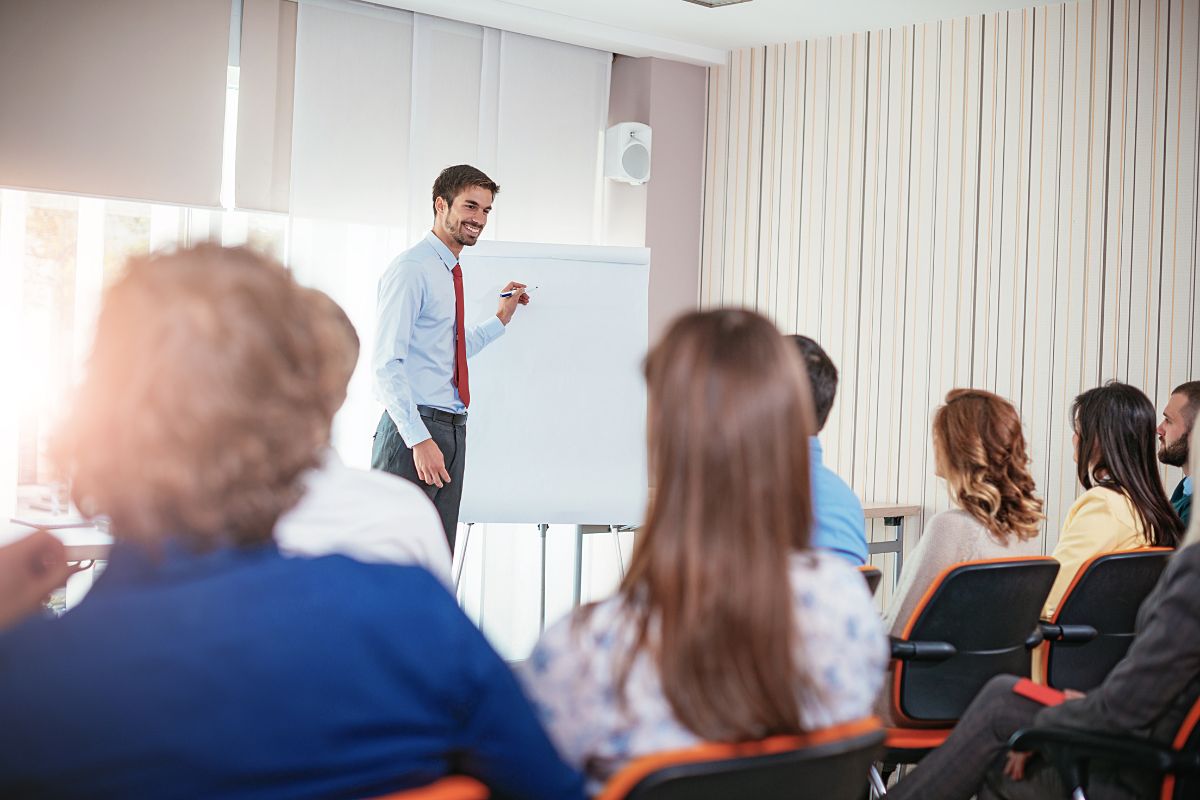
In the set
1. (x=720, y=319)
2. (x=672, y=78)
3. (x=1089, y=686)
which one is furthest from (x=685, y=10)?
(x=720, y=319)

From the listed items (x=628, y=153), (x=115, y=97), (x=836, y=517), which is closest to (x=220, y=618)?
(x=836, y=517)

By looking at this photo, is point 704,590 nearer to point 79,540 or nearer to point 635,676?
point 635,676

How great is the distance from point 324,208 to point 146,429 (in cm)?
389

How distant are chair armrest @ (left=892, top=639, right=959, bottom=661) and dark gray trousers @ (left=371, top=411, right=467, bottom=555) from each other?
6.57 ft

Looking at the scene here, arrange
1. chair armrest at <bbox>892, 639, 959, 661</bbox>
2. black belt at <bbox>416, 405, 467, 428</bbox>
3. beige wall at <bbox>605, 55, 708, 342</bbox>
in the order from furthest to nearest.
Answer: beige wall at <bbox>605, 55, 708, 342</bbox>
black belt at <bbox>416, 405, 467, 428</bbox>
chair armrest at <bbox>892, 639, 959, 661</bbox>

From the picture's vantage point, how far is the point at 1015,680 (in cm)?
223

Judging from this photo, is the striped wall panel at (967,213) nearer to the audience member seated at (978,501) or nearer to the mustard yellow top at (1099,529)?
the mustard yellow top at (1099,529)

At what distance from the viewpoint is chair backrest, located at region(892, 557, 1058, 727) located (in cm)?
229

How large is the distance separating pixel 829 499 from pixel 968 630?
431mm

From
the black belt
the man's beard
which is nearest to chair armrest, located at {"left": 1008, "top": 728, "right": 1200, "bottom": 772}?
the man's beard

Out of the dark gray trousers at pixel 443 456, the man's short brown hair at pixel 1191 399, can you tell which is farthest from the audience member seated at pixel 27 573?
the man's short brown hair at pixel 1191 399

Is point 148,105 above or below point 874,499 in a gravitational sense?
above

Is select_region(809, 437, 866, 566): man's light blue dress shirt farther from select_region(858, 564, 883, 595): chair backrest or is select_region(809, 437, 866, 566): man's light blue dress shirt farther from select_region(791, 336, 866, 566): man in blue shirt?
select_region(858, 564, 883, 595): chair backrest

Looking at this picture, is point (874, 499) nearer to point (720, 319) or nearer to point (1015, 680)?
point (1015, 680)
